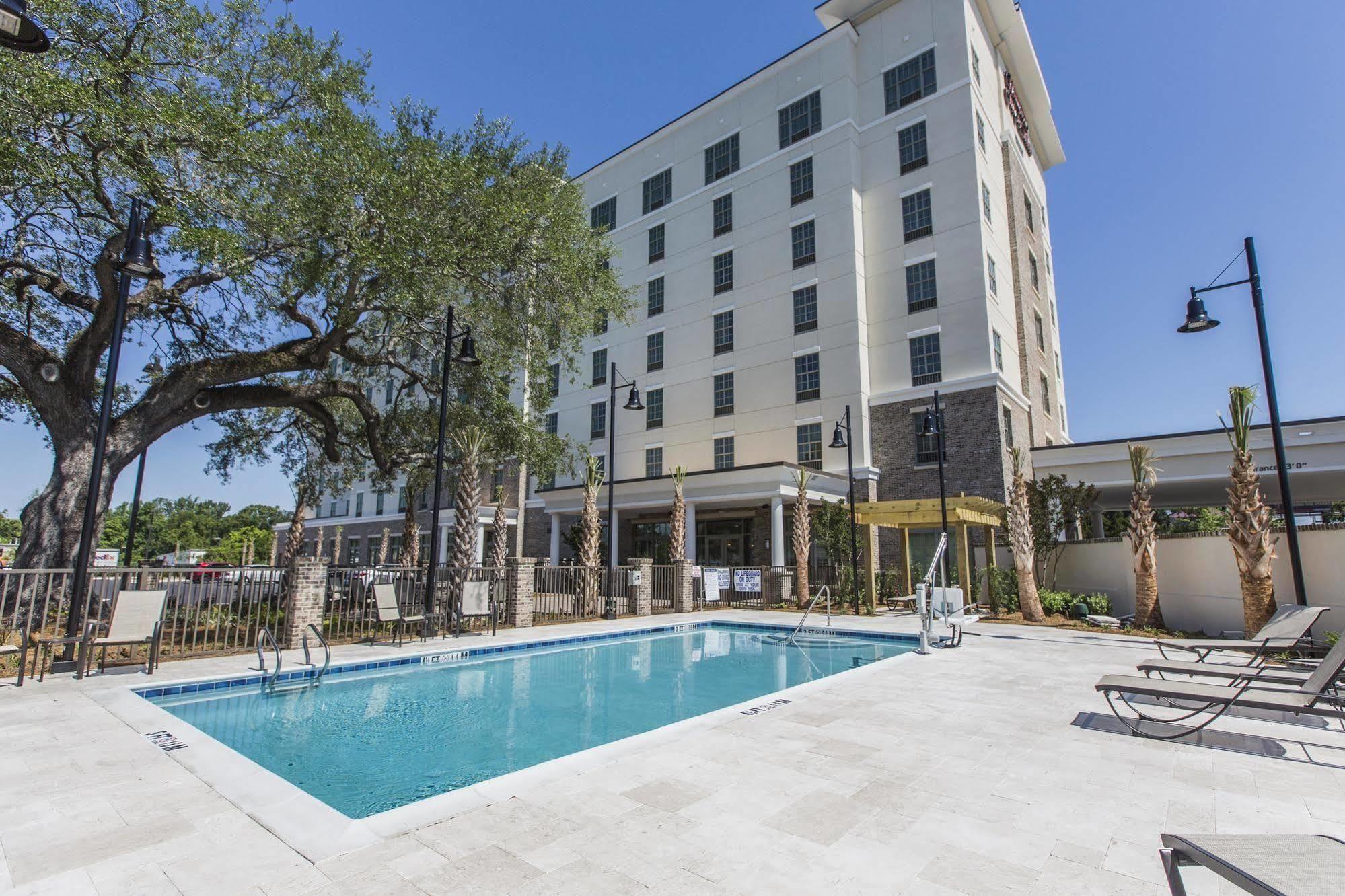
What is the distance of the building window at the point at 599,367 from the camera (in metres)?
34.6

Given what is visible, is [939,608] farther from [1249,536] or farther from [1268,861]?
[1268,861]

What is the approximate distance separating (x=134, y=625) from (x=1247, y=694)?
42.4 feet

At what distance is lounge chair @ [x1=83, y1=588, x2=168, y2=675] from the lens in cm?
810

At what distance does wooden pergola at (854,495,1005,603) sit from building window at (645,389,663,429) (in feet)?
45.6

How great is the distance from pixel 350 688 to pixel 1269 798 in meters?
9.71

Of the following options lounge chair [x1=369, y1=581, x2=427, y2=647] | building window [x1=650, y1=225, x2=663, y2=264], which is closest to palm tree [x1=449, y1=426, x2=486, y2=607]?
lounge chair [x1=369, y1=581, x2=427, y2=647]

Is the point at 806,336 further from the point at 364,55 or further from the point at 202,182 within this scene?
the point at 202,182

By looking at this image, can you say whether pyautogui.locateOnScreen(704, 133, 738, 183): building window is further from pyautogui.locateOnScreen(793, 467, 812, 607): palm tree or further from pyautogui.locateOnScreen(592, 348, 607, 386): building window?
pyautogui.locateOnScreen(793, 467, 812, 607): palm tree

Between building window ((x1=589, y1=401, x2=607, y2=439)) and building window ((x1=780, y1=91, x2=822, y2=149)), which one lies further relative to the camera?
building window ((x1=589, y1=401, x2=607, y2=439))

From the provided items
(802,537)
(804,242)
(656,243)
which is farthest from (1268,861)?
(656,243)

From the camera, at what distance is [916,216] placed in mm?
26219

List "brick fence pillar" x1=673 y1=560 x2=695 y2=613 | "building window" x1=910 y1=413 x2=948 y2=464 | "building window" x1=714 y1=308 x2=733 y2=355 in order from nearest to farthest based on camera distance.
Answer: "brick fence pillar" x1=673 y1=560 x2=695 y2=613
"building window" x1=910 y1=413 x2=948 y2=464
"building window" x1=714 y1=308 x2=733 y2=355

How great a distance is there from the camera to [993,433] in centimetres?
2283

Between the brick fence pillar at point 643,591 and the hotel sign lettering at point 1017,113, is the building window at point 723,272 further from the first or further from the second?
the brick fence pillar at point 643,591
